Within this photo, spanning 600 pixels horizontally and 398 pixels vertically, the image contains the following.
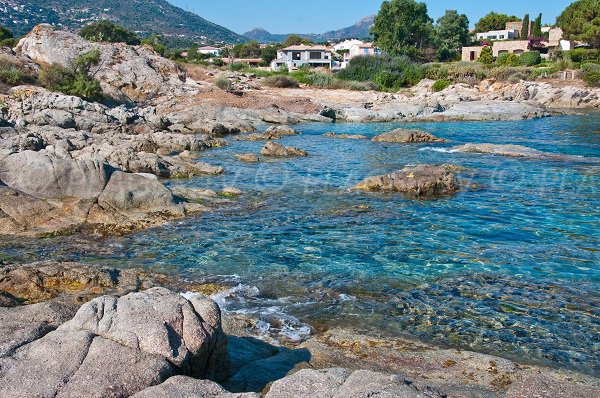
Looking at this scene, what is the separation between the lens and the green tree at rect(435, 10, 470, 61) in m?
100

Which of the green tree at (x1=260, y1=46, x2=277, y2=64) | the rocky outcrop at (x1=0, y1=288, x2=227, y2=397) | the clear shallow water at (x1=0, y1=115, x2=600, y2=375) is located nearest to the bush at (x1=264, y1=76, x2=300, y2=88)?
the green tree at (x1=260, y1=46, x2=277, y2=64)

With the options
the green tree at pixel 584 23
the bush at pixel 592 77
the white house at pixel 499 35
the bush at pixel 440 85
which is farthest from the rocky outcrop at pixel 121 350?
the white house at pixel 499 35

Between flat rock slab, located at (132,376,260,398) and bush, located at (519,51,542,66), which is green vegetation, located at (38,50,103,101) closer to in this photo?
flat rock slab, located at (132,376,260,398)

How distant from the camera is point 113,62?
57.0 metres

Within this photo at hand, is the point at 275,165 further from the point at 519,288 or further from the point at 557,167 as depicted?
the point at 519,288

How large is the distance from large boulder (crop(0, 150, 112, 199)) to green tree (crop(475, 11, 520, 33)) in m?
126

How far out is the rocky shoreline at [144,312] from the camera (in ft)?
17.6

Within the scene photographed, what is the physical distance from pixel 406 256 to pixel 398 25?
88.0 meters

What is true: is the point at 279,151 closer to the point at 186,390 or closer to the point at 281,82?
the point at 186,390

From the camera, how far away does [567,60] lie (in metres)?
74.1

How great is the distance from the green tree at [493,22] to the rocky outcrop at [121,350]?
134 m

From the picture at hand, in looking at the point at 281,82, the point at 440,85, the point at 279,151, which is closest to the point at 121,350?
the point at 279,151

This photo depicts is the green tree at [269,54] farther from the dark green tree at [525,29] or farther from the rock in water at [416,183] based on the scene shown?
the rock in water at [416,183]

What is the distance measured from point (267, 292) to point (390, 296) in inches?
92.5
